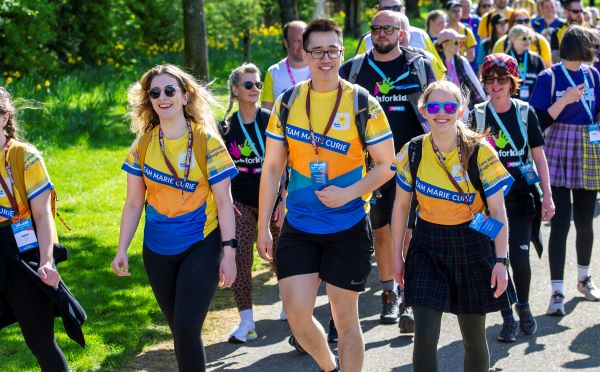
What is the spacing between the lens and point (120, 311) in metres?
7.80

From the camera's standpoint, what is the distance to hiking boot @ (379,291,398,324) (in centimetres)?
741

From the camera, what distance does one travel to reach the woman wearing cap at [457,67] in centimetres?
909

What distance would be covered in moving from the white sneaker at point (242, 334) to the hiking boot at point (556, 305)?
220cm

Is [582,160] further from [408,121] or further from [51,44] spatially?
[51,44]

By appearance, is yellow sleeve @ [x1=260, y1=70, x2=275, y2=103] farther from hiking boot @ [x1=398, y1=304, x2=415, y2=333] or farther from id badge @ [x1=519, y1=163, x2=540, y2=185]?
id badge @ [x1=519, y1=163, x2=540, y2=185]

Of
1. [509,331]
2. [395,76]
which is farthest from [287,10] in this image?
[509,331]

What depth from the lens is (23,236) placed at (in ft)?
17.1

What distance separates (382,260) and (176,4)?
16.9 m

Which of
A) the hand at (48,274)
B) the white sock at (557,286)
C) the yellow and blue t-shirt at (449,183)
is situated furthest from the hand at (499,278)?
the white sock at (557,286)

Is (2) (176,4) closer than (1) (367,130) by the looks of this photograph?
No

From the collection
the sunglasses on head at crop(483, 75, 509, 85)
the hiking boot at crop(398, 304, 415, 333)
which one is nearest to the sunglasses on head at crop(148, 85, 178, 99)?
the sunglasses on head at crop(483, 75, 509, 85)

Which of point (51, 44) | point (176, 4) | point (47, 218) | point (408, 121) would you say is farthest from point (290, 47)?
point (176, 4)

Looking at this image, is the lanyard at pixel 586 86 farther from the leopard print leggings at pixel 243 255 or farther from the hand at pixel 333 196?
the hand at pixel 333 196

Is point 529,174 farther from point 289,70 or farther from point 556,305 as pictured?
point 289,70
